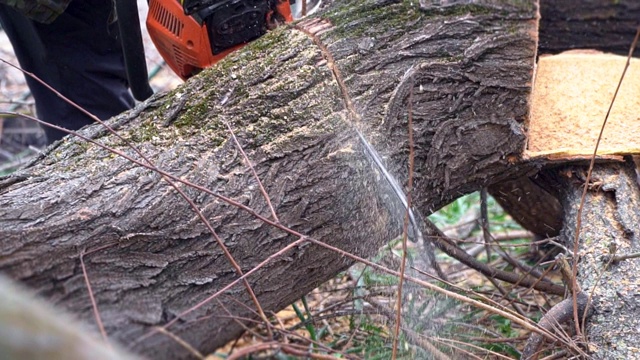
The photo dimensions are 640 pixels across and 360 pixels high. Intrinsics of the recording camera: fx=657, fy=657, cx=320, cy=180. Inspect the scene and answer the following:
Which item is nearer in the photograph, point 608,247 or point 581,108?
point 608,247

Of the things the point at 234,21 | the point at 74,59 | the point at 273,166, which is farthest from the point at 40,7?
the point at 273,166

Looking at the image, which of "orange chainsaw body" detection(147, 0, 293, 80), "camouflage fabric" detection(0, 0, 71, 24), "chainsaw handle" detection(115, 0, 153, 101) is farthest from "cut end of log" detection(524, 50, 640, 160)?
"camouflage fabric" detection(0, 0, 71, 24)

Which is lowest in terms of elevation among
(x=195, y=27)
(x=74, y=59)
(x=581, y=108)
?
(x=581, y=108)

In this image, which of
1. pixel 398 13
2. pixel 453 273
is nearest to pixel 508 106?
pixel 398 13

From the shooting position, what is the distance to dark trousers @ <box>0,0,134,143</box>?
2559 millimetres

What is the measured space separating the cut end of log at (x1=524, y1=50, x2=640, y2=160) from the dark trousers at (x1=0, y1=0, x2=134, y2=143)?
64.9 inches

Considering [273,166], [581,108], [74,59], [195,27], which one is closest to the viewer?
[273,166]

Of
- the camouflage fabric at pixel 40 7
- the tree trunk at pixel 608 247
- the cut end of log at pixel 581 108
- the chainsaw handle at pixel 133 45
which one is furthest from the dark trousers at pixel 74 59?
the tree trunk at pixel 608 247

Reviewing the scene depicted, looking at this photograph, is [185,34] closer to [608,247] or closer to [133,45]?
[133,45]

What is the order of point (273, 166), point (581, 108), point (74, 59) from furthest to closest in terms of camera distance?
point (74, 59) → point (581, 108) → point (273, 166)

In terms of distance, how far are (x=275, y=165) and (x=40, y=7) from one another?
1.07 metres

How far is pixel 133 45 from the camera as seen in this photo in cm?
214

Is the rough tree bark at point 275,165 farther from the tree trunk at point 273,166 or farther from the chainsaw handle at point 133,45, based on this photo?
the chainsaw handle at point 133,45

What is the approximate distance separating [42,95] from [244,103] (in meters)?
1.32
